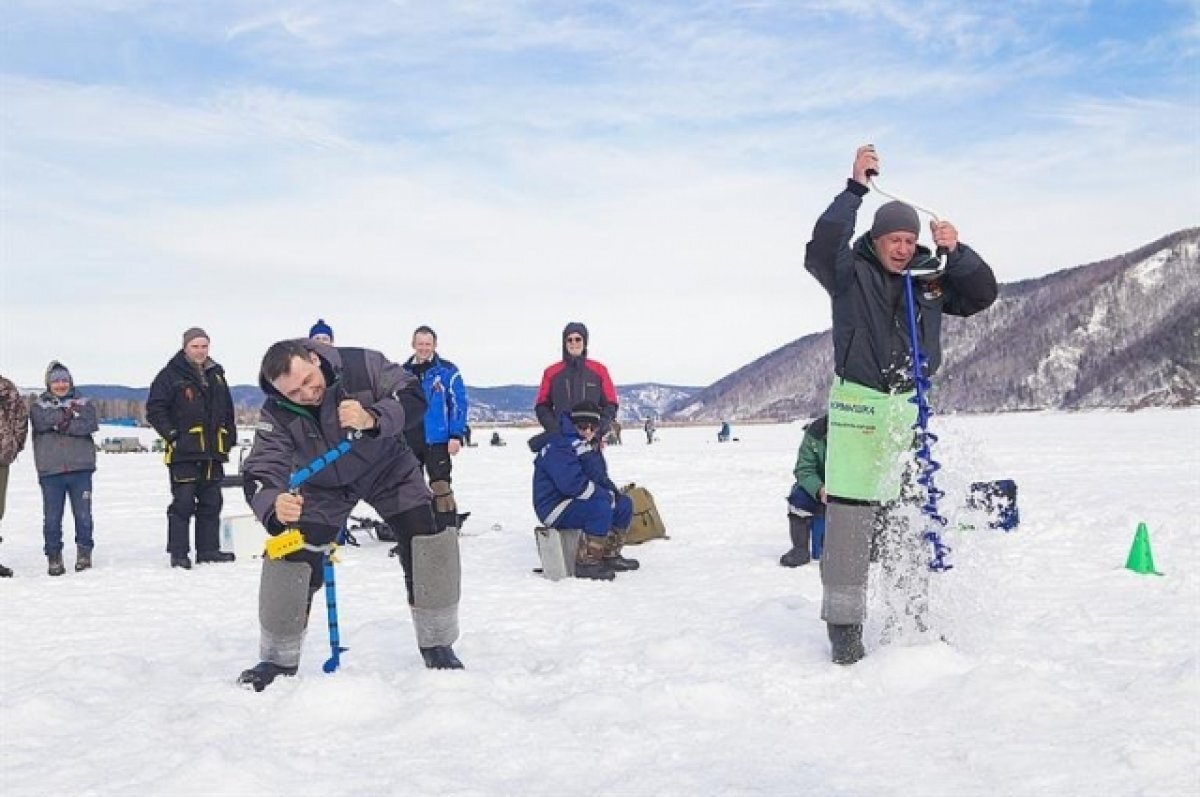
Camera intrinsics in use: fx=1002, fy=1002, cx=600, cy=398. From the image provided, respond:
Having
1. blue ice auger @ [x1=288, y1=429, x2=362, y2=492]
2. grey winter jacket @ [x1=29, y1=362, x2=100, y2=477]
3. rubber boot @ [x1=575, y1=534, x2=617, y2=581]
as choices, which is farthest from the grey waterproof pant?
grey winter jacket @ [x1=29, y1=362, x2=100, y2=477]

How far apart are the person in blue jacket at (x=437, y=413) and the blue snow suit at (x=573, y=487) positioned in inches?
61.5

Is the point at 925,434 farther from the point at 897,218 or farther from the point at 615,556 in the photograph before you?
the point at 615,556

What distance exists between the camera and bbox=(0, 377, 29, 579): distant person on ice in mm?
9320

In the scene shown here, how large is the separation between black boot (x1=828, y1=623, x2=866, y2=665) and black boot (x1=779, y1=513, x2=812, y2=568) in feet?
11.6

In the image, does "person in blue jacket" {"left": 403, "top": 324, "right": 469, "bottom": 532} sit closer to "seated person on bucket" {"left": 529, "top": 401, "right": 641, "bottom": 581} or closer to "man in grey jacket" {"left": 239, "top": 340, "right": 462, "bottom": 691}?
"seated person on bucket" {"left": 529, "top": 401, "right": 641, "bottom": 581}

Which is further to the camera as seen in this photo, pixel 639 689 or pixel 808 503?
pixel 808 503

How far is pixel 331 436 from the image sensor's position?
459cm

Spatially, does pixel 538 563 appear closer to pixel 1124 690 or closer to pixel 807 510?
pixel 807 510

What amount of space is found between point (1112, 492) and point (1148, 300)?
179 m

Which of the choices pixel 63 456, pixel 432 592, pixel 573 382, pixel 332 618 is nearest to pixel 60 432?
pixel 63 456

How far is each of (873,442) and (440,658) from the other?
227 cm

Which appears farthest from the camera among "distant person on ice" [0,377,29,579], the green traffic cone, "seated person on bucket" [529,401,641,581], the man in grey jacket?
"distant person on ice" [0,377,29,579]

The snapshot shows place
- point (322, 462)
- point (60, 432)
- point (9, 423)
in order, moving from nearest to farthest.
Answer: point (322, 462), point (60, 432), point (9, 423)

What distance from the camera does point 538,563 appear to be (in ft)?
29.1
